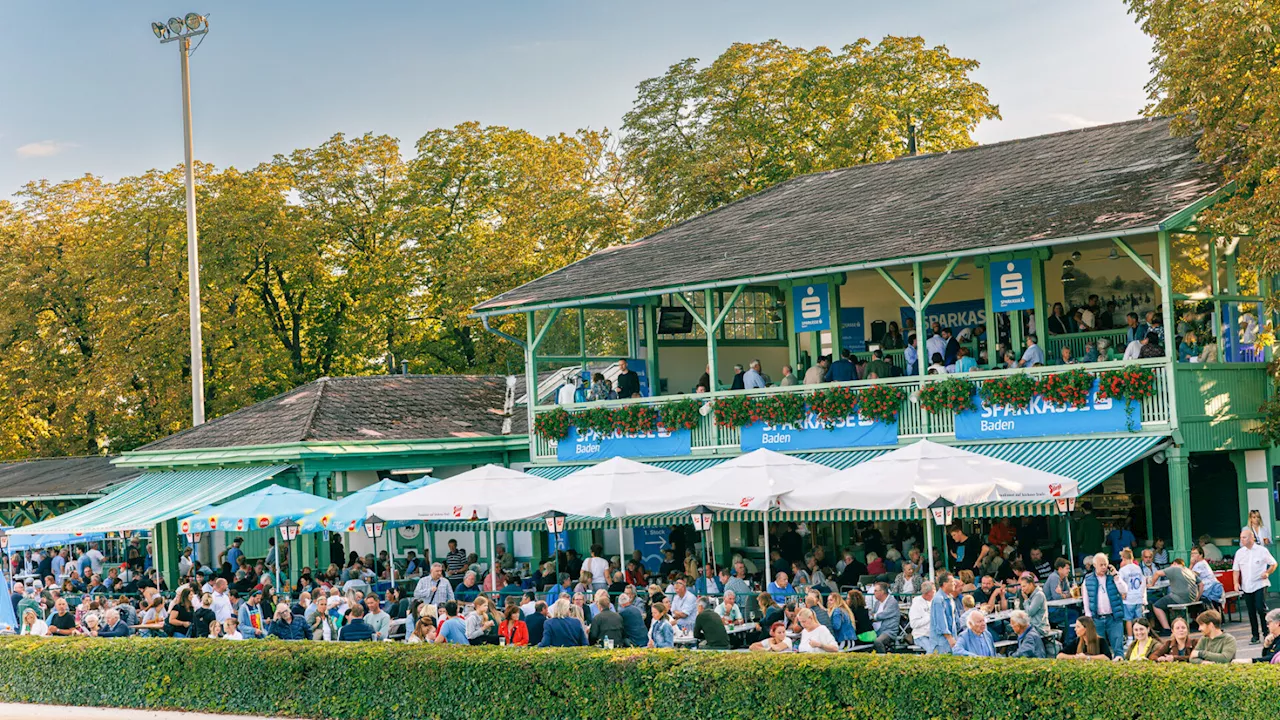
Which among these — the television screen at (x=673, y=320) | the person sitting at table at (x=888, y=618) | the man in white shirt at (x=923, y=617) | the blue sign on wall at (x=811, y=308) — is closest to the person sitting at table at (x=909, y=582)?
the person sitting at table at (x=888, y=618)

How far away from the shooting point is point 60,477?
41219 mm

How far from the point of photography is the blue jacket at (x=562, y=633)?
661 inches

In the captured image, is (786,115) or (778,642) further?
(786,115)

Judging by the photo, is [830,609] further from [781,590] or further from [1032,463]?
[1032,463]

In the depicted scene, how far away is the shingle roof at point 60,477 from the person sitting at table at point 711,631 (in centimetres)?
2470

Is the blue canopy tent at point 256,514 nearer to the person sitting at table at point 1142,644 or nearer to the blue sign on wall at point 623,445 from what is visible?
the blue sign on wall at point 623,445

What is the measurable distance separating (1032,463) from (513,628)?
8.06m

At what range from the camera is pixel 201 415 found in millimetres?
38969

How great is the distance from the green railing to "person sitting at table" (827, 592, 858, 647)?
→ 7088mm

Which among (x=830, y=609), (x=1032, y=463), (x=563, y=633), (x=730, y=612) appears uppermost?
(x=1032, y=463)

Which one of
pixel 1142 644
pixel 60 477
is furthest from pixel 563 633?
pixel 60 477

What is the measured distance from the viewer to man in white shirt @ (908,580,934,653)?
16.5 meters

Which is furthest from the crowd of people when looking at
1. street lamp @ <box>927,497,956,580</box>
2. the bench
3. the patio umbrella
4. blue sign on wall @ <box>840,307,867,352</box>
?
blue sign on wall @ <box>840,307,867,352</box>

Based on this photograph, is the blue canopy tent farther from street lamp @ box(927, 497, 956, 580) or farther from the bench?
the bench
